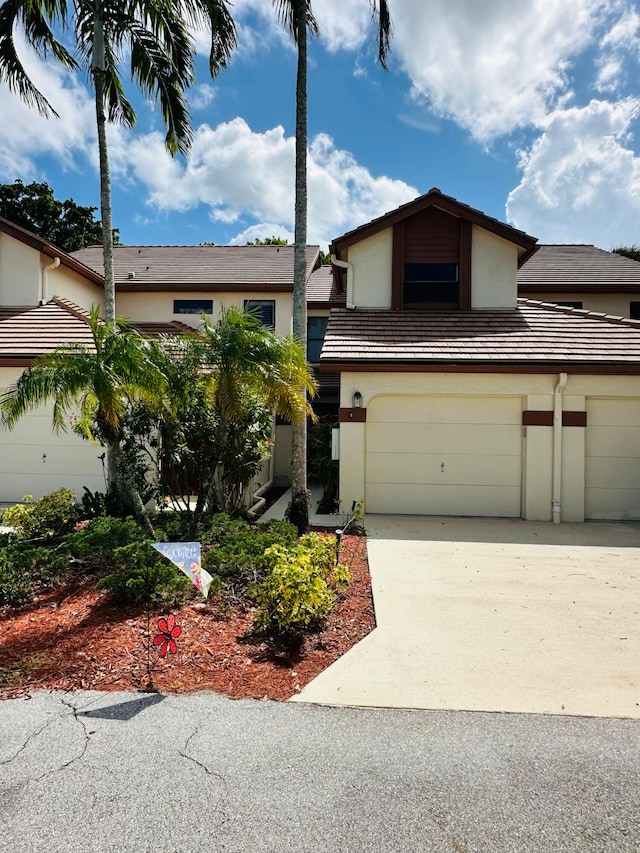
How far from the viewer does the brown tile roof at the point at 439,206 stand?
1116 centimetres

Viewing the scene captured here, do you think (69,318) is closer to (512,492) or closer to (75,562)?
(75,562)

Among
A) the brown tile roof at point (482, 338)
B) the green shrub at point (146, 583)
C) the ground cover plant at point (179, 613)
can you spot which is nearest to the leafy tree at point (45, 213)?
the brown tile roof at point (482, 338)

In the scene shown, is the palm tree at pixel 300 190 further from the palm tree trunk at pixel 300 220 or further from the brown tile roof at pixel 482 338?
the brown tile roof at pixel 482 338

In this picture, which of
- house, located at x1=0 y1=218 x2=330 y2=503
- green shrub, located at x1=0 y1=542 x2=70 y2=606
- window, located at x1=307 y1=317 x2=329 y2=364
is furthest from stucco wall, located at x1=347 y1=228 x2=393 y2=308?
green shrub, located at x1=0 y1=542 x2=70 y2=606

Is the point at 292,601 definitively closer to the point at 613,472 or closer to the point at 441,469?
the point at 441,469

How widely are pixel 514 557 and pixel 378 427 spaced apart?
3782 millimetres

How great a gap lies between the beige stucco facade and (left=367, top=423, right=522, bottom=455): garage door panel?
2cm

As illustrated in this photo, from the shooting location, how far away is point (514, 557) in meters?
7.16

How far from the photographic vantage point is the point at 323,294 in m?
16.5

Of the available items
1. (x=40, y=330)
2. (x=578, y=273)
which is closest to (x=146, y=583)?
(x=40, y=330)

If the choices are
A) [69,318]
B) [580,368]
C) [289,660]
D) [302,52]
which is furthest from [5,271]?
[580,368]

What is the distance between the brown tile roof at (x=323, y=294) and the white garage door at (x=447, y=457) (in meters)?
6.66

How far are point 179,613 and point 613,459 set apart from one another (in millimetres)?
8871

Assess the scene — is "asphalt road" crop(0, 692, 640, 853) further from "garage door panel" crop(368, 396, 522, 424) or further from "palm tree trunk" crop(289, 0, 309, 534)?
"garage door panel" crop(368, 396, 522, 424)
